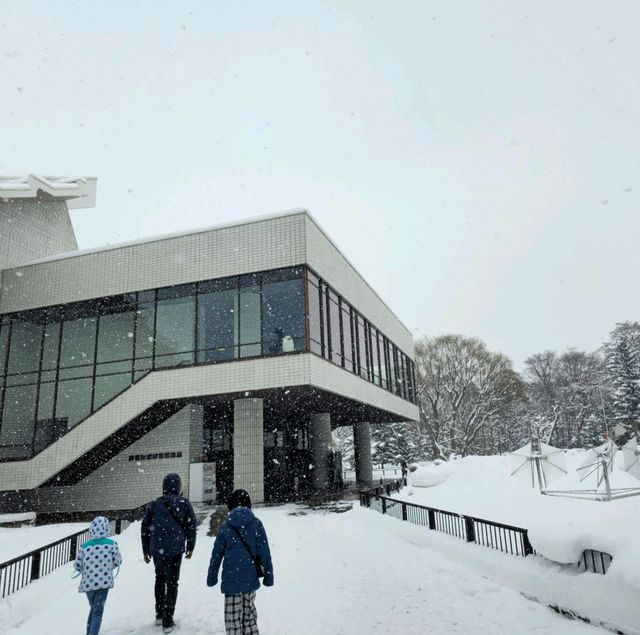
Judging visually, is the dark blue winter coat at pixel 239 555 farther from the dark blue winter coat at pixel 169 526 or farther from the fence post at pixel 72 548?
the fence post at pixel 72 548

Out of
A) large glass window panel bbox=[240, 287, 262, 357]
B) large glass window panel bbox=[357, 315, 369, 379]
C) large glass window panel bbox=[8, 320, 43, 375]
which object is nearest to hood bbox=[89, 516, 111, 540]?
large glass window panel bbox=[240, 287, 262, 357]

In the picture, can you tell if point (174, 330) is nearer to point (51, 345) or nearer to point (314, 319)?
point (51, 345)

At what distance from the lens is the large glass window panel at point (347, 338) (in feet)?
70.0

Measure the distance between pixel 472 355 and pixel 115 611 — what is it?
38867mm

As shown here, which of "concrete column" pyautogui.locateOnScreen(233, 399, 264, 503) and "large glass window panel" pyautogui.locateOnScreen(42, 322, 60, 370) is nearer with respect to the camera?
"concrete column" pyautogui.locateOnScreen(233, 399, 264, 503)

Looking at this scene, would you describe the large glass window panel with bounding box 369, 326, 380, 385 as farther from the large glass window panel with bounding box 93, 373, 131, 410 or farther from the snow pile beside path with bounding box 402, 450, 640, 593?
the large glass window panel with bounding box 93, 373, 131, 410

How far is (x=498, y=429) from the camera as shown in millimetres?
64438

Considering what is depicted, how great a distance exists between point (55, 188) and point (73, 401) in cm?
1010

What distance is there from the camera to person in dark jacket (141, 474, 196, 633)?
576 centimetres

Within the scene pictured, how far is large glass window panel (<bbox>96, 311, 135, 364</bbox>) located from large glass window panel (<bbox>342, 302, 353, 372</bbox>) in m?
9.18

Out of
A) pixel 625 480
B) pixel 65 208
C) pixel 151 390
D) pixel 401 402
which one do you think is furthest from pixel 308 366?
pixel 625 480

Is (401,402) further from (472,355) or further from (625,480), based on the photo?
(472,355)

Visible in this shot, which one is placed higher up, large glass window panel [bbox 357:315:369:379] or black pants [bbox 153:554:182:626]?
large glass window panel [bbox 357:315:369:379]

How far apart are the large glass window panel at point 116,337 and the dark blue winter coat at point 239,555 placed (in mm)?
19132
